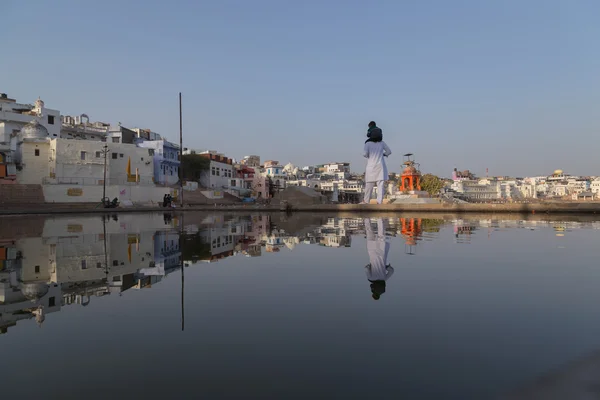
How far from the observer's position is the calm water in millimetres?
2773

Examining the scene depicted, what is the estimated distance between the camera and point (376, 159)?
40750 mm

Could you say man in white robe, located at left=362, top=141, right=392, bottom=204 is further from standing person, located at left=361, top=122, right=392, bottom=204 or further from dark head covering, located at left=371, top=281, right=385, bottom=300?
dark head covering, located at left=371, top=281, right=385, bottom=300

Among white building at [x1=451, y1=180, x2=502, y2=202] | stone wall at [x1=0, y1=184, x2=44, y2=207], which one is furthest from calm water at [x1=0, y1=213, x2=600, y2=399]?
white building at [x1=451, y1=180, x2=502, y2=202]

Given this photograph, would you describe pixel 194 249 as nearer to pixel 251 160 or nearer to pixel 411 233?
pixel 411 233

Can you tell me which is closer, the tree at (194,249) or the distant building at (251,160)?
the tree at (194,249)

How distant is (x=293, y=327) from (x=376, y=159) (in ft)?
125

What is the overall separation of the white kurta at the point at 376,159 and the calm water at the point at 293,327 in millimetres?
32895

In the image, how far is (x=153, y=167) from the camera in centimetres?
5625

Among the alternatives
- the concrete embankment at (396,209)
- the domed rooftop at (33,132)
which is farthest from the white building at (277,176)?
the domed rooftop at (33,132)

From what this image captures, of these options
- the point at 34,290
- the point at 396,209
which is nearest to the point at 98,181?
the point at 396,209

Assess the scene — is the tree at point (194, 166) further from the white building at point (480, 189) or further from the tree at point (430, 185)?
the white building at point (480, 189)

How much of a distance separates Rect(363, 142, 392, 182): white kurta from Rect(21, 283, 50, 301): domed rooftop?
3709 centimetres

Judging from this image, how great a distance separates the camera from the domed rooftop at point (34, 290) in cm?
558

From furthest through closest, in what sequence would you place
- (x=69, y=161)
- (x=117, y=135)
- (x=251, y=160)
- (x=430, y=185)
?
(x=251, y=160) → (x=430, y=185) → (x=117, y=135) → (x=69, y=161)
